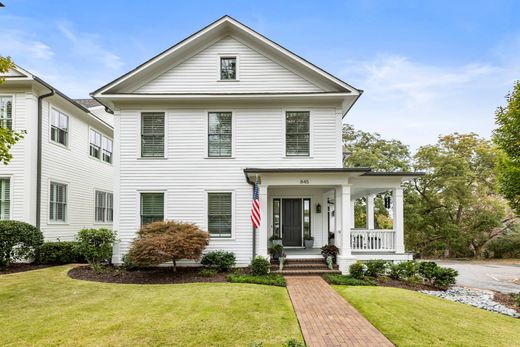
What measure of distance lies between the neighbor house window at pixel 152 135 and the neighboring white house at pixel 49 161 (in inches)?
162

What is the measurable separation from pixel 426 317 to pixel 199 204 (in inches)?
325

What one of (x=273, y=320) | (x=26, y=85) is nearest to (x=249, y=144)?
(x=273, y=320)

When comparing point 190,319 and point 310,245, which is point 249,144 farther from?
point 190,319

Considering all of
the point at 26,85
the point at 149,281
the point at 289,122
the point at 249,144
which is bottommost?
the point at 149,281

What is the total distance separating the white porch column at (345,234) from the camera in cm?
1145

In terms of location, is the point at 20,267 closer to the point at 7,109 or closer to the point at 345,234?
the point at 7,109

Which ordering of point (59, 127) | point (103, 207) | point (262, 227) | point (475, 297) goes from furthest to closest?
point (103, 207)
point (59, 127)
point (262, 227)
point (475, 297)

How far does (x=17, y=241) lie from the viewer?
38.5 ft

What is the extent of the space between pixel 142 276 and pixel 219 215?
3362mm

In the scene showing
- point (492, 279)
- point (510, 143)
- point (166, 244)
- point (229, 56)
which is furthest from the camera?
point (492, 279)

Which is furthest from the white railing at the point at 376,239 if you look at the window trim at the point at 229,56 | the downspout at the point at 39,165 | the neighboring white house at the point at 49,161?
the neighboring white house at the point at 49,161

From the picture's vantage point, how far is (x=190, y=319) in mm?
6430

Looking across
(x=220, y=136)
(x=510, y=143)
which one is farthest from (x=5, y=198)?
(x=510, y=143)

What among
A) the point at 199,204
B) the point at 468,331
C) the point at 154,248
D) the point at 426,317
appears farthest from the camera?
the point at 199,204
